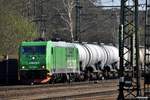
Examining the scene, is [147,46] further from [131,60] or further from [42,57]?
[42,57]

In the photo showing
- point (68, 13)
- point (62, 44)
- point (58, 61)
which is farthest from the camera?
point (68, 13)

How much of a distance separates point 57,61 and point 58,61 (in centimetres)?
20

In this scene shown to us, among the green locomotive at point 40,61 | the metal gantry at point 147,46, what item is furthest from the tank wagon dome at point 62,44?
the metal gantry at point 147,46

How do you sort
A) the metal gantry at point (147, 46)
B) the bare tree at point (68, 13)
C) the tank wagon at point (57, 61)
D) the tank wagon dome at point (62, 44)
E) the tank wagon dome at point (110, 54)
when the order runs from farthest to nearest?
the bare tree at point (68, 13) < the tank wagon dome at point (110, 54) < the tank wagon dome at point (62, 44) < the tank wagon at point (57, 61) < the metal gantry at point (147, 46)

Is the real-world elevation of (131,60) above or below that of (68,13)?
below

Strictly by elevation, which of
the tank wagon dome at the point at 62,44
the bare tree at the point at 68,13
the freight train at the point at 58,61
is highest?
the bare tree at the point at 68,13

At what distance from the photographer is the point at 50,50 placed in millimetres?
40875

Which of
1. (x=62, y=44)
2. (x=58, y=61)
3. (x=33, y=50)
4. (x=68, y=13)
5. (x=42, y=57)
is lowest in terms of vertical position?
(x=58, y=61)

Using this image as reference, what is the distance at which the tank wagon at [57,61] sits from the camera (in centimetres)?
4041

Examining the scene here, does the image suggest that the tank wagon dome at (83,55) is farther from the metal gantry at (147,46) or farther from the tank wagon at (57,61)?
the metal gantry at (147,46)

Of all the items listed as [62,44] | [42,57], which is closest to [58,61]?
[62,44]

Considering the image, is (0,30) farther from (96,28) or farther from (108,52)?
(96,28)

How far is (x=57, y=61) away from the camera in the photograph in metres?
41.8

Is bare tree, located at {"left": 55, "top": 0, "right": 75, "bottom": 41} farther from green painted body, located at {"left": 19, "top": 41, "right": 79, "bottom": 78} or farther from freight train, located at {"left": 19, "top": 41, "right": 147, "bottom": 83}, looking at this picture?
green painted body, located at {"left": 19, "top": 41, "right": 79, "bottom": 78}
